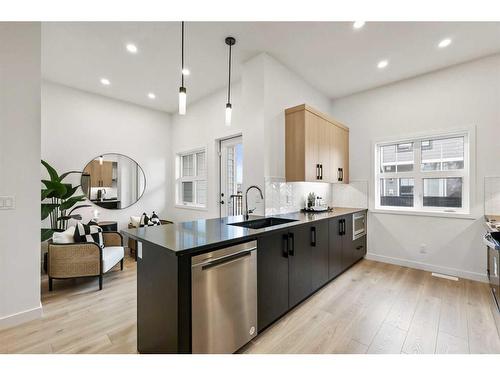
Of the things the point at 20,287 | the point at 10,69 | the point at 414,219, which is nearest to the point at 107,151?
the point at 10,69

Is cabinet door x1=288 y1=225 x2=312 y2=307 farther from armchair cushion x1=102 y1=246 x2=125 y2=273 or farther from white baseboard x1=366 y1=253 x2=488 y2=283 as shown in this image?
armchair cushion x1=102 y1=246 x2=125 y2=273

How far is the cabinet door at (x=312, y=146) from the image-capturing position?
3.13 meters

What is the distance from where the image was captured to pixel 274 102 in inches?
125

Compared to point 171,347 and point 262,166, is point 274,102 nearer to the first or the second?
point 262,166

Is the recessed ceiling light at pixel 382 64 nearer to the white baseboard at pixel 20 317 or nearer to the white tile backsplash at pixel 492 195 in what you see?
the white tile backsplash at pixel 492 195

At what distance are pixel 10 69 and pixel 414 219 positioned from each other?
5.31m

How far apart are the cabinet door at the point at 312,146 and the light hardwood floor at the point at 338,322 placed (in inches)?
59.4

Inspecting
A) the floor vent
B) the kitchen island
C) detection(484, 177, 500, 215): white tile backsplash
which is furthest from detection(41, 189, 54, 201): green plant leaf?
detection(484, 177, 500, 215): white tile backsplash

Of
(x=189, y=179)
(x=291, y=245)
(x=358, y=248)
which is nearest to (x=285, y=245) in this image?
(x=291, y=245)

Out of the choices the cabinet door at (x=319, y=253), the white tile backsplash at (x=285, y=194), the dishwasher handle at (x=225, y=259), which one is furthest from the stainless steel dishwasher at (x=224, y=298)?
the white tile backsplash at (x=285, y=194)

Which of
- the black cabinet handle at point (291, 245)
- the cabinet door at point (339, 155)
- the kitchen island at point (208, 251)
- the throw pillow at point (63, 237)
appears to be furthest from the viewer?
the cabinet door at point (339, 155)

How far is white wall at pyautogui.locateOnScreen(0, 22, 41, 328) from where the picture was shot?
6.71ft

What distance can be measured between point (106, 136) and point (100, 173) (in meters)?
0.75

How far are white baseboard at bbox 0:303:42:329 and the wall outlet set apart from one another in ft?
3.25
